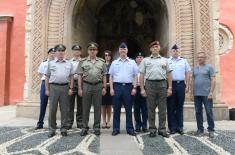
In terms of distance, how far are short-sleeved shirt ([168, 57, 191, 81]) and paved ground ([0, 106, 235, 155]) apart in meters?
1.16

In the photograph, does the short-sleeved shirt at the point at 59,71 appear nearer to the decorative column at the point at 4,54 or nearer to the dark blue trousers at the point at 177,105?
the dark blue trousers at the point at 177,105

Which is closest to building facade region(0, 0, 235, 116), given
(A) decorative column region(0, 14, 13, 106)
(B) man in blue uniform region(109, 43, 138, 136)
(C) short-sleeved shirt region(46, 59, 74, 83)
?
(B) man in blue uniform region(109, 43, 138, 136)

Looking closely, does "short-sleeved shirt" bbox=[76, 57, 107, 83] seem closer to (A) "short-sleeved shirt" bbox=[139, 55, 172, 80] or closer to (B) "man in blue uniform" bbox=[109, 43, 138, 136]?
(B) "man in blue uniform" bbox=[109, 43, 138, 136]

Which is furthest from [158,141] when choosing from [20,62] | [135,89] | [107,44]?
[20,62]

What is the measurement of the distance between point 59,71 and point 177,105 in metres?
2.50

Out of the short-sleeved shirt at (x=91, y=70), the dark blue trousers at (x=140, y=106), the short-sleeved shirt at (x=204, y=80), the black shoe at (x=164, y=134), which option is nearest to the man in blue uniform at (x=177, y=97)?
the short-sleeved shirt at (x=204, y=80)

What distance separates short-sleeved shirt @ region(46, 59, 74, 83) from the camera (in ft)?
19.1

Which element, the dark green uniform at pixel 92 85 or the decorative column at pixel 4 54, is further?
the decorative column at pixel 4 54

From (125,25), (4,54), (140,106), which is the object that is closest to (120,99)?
(140,106)

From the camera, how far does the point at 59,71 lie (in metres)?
5.85

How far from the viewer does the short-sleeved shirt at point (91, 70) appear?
5848 millimetres

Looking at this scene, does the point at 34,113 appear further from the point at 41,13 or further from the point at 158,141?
the point at 158,141

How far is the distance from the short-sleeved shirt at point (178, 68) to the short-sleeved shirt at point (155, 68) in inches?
13.9

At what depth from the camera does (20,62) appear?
1382cm
